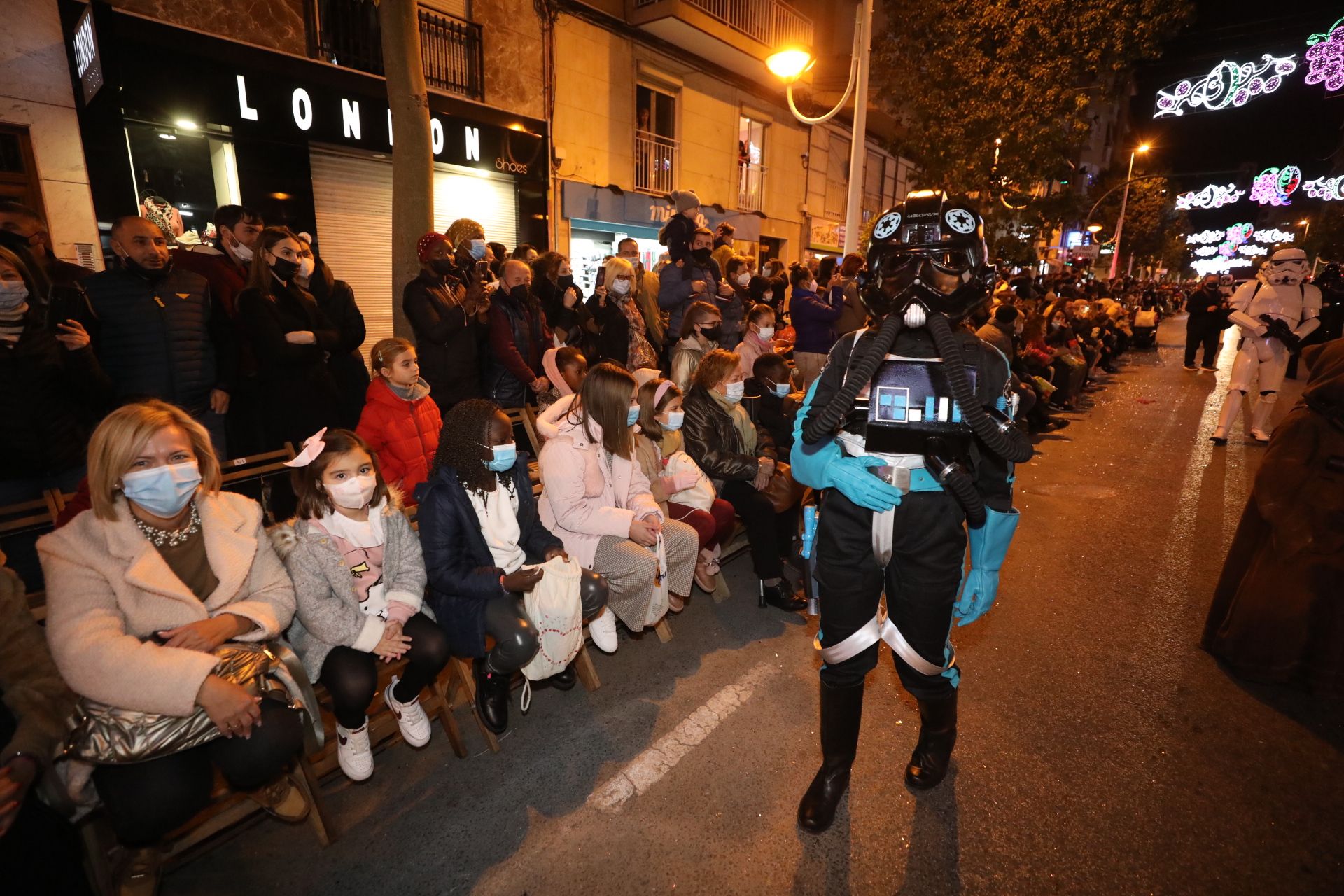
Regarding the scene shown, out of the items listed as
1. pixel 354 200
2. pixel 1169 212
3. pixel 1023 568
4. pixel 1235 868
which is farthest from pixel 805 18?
pixel 1169 212

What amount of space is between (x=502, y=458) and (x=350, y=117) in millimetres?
8469

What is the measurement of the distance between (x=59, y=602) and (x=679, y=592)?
2792 millimetres

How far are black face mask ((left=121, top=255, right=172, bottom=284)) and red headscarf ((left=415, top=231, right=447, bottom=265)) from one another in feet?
5.50

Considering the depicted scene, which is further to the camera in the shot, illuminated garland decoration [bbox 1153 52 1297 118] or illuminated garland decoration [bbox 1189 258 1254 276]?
illuminated garland decoration [bbox 1189 258 1254 276]

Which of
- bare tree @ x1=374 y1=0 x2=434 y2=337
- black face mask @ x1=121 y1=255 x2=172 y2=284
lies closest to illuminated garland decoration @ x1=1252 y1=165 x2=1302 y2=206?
bare tree @ x1=374 y1=0 x2=434 y2=337

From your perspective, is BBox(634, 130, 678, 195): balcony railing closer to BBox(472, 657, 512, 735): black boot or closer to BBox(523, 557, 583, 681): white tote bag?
BBox(523, 557, 583, 681): white tote bag

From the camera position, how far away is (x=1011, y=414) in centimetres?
244

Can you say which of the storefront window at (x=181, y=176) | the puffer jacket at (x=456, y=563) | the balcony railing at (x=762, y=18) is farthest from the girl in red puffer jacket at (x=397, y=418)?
the balcony railing at (x=762, y=18)

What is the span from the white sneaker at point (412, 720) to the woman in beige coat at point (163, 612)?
0.46m

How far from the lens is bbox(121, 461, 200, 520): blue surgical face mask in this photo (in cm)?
226

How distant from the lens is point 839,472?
236 centimetres

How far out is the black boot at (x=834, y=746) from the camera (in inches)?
102

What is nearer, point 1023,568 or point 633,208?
point 1023,568

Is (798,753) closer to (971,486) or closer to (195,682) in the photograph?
(971,486)
